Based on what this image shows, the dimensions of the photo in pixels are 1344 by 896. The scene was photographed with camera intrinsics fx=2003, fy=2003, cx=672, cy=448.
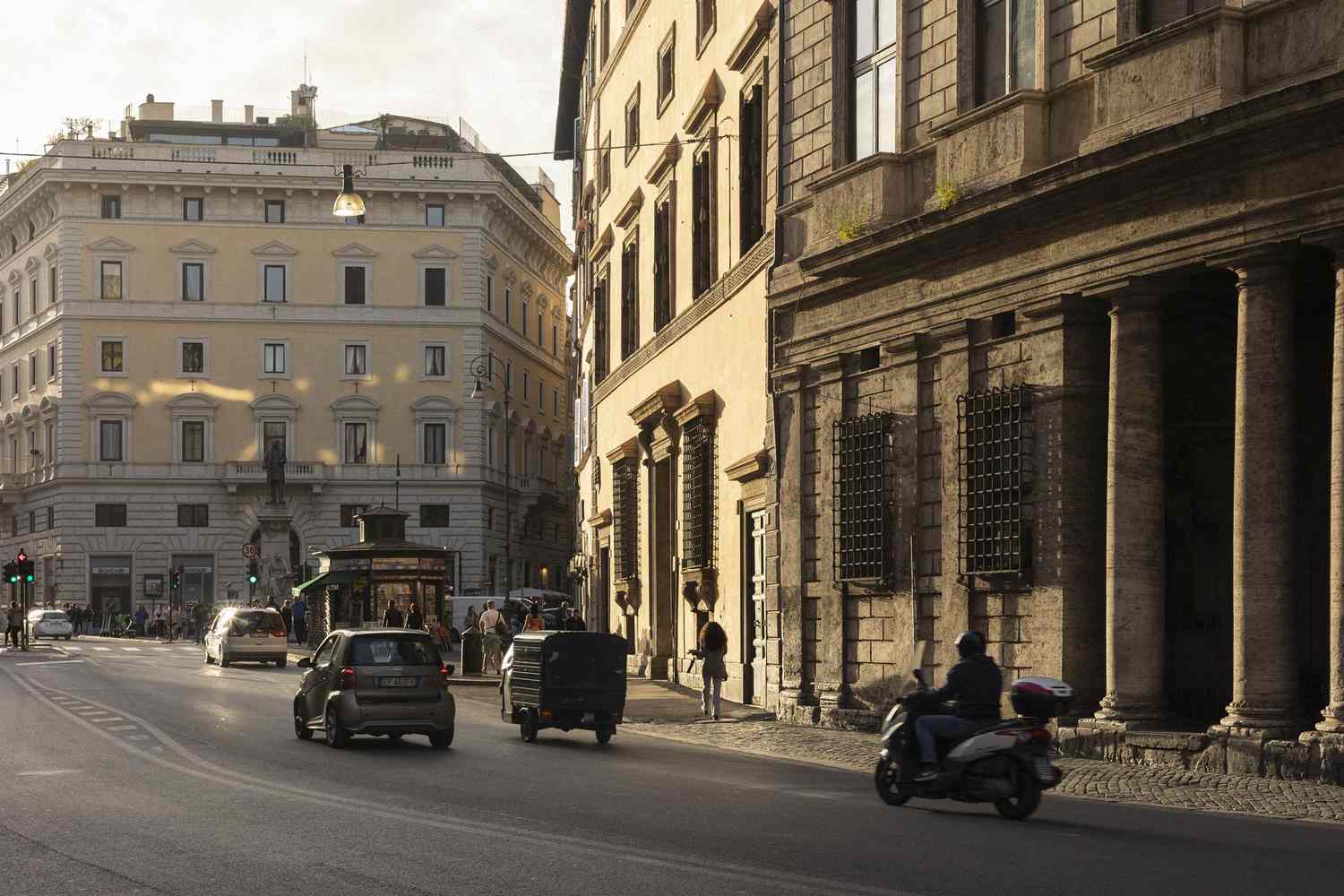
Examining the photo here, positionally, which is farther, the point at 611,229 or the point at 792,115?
the point at 611,229

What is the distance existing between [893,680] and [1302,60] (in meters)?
9.90

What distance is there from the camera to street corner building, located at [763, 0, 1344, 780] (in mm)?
18844

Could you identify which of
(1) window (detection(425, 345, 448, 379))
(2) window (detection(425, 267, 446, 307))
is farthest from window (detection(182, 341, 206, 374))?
(2) window (detection(425, 267, 446, 307))

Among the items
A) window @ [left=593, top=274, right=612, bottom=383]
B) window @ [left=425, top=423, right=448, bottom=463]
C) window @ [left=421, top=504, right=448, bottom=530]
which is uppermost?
window @ [left=593, top=274, right=612, bottom=383]

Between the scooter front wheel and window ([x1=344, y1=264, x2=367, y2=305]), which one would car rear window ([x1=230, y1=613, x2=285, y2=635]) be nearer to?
the scooter front wheel

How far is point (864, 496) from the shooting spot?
84.9 ft

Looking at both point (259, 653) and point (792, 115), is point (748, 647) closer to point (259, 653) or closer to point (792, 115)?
point (792, 115)

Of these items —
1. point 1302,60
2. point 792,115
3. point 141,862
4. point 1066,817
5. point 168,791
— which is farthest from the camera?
point 792,115

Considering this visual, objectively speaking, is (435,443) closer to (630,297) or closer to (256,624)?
(256,624)

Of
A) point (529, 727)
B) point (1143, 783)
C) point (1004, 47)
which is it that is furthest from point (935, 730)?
point (1004, 47)

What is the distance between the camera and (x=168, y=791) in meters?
17.1

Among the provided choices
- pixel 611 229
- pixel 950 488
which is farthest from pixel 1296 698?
pixel 611 229

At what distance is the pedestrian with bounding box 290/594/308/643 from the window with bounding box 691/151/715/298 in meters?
32.6

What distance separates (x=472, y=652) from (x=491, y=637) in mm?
1190
